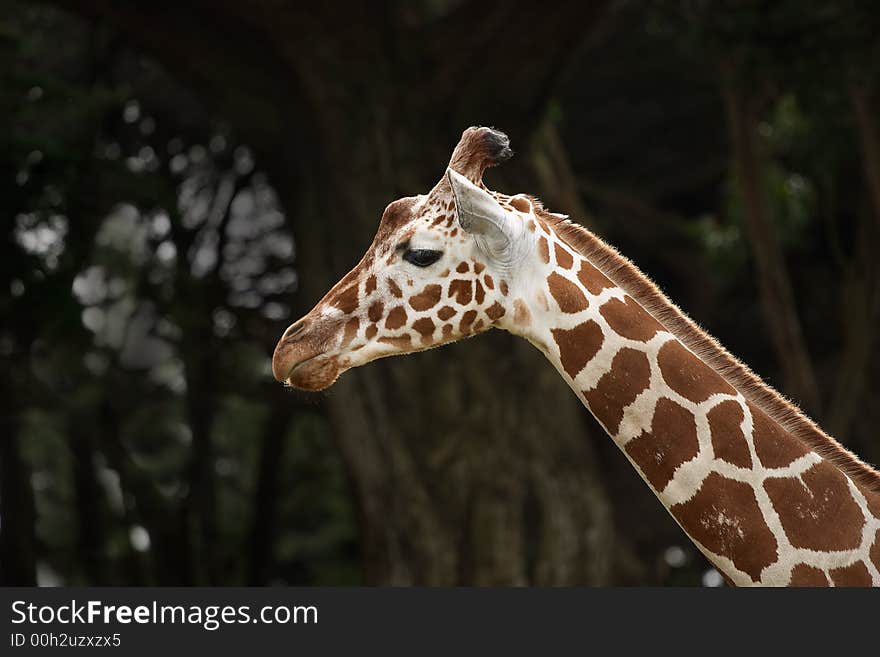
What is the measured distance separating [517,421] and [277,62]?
4.41 metres

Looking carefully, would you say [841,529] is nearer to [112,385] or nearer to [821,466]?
[821,466]

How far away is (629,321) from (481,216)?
683 millimetres

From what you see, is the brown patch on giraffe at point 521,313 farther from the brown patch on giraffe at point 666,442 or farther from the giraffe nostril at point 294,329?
the giraffe nostril at point 294,329

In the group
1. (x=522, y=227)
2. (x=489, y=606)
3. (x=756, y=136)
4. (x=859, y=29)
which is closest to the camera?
(x=489, y=606)

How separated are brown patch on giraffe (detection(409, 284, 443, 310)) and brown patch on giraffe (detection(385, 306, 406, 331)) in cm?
5

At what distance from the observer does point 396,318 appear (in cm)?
526

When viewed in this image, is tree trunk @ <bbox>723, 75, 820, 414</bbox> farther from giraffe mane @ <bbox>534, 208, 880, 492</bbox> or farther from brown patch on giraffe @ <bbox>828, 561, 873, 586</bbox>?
brown patch on giraffe @ <bbox>828, 561, 873, 586</bbox>

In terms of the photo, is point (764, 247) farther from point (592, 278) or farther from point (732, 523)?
point (732, 523)

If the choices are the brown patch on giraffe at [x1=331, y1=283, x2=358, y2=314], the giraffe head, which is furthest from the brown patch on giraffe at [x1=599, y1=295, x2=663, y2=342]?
the brown patch on giraffe at [x1=331, y1=283, x2=358, y2=314]

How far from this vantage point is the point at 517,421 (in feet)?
46.2

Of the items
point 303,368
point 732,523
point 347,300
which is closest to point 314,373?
point 303,368

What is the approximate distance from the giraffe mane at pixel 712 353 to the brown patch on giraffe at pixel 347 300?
79cm

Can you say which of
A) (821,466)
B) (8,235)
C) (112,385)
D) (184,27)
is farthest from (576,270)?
(112,385)

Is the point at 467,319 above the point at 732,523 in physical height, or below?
above
